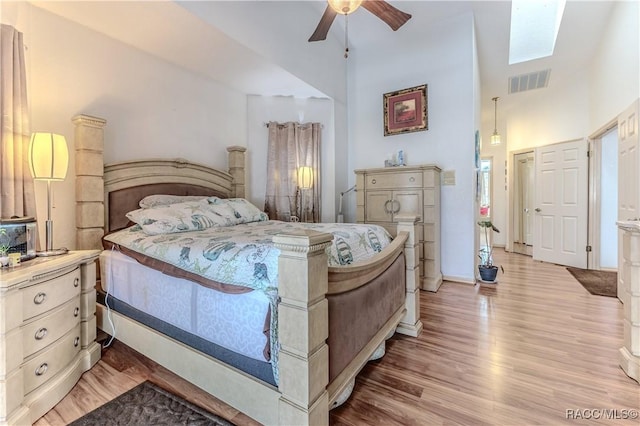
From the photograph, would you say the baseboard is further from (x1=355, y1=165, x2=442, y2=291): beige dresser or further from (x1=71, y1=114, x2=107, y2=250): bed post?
(x1=71, y1=114, x2=107, y2=250): bed post

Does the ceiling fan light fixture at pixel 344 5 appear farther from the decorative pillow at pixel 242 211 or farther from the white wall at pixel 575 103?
the white wall at pixel 575 103

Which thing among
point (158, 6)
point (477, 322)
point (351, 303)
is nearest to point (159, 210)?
point (158, 6)

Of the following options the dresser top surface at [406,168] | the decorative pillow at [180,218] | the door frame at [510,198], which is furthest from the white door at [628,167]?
the decorative pillow at [180,218]

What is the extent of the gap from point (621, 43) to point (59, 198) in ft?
18.5

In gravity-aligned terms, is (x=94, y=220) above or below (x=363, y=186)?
below

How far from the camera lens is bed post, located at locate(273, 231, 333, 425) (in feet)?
3.40

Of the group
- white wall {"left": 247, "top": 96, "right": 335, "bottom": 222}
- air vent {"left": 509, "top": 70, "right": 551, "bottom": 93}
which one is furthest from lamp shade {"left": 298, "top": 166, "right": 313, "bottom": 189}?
air vent {"left": 509, "top": 70, "right": 551, "bottom": 93}

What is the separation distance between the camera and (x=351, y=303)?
54.4 inches

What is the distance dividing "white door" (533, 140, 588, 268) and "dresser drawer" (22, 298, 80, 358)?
592 cm

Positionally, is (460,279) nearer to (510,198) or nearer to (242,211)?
(242,211)

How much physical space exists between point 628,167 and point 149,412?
4482 mm

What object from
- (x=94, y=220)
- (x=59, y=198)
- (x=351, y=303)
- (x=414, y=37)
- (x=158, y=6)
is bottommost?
(x=351, y=303)

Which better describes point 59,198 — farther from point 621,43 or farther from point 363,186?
point 621,43

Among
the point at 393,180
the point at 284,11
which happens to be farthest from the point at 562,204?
the point at 284,11
